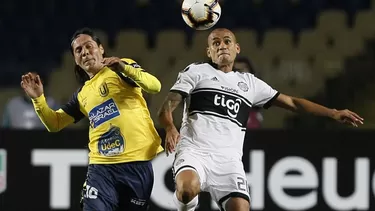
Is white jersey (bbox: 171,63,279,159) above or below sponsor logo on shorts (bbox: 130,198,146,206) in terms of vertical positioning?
above

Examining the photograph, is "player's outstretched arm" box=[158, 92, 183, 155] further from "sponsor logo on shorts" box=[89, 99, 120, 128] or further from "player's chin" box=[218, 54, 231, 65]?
"player's chin" box=[218, 54, 231, 65]

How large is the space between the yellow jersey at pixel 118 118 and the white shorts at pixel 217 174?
219 millimetres

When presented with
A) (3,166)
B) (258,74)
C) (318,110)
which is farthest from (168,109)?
(258,74)

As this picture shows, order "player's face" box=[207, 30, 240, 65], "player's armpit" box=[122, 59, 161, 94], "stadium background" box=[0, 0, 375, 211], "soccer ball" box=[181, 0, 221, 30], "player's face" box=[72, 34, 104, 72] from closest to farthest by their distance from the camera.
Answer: "player's armpit" box=[122, 59, 161, 94] < "player's face" box=[72, 34, 104, 72] < "player's face" box=[207, 30, 240, 65] < "soccer ball" box=[181, 0, 221, 30] < "stadium background" box=[0, 0, 375, 211]

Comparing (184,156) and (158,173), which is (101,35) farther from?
(184,156)

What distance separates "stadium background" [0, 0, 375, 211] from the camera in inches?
299

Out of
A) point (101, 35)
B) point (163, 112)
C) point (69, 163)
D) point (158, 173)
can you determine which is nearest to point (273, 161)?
point (158, 173)

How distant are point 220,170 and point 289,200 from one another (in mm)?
2008

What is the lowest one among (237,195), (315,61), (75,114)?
(237,195)

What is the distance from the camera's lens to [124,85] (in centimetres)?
560

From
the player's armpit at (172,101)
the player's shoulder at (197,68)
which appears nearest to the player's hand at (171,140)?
the player's armpit at (172,101)

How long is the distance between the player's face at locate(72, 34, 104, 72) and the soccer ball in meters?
0.75

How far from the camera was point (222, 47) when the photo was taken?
19.2 ft

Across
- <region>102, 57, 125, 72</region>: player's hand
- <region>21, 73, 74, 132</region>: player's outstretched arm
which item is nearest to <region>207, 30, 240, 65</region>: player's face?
<region>102, 57, 125, 72</region>: player's hand
